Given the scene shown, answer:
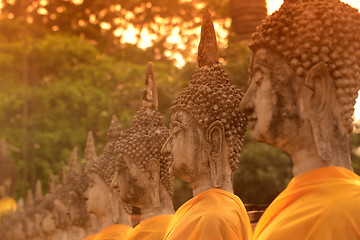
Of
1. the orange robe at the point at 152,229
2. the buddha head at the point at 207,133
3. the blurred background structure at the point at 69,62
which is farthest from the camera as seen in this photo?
the blurred background structure at the point at 69,62

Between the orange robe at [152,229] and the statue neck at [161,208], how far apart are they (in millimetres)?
160

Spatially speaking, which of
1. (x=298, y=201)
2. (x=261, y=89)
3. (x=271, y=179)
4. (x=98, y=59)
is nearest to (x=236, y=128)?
(x=261, y=89)

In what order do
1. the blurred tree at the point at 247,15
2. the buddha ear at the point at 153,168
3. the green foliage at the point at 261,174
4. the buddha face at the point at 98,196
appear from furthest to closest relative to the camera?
the blurred tree at the point at 247,15
the green foliage at the point at 261,174
the buddha face at the point at 98,196
the buddha ear at the point at 153,168

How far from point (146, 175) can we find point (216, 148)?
1748 millimetres

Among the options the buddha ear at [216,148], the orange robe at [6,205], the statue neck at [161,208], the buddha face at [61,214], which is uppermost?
the buddha ear at [216,148]

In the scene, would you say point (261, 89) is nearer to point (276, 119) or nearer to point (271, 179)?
point (276, 119)

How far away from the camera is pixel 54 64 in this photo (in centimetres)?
2984

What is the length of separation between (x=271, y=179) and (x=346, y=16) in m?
8.79

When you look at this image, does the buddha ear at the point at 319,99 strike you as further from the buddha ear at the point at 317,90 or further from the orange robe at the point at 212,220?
the orange robe at the point at 212,220

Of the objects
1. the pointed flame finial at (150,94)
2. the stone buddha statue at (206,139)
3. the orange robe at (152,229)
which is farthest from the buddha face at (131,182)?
the stone buddha statue at (206,139)

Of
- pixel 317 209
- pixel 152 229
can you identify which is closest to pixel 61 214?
pixel 152 229

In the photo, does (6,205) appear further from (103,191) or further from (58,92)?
(103,191)

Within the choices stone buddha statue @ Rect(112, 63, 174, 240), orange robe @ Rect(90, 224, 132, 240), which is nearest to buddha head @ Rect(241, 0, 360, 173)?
stone buddha statue @ Rect(112, 63, 174, 240)

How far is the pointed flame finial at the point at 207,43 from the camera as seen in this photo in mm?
6051
